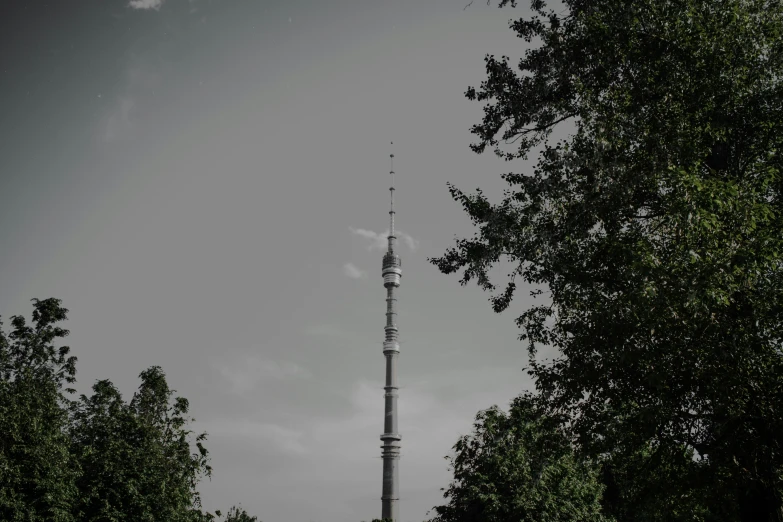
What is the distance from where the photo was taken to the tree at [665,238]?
11469 millimetres

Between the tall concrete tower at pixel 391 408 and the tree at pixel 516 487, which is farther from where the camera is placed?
the tall concrete tower at pixel 391 408

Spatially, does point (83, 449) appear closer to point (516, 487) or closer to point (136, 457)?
point (136, 457)

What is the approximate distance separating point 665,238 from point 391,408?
90150 mm

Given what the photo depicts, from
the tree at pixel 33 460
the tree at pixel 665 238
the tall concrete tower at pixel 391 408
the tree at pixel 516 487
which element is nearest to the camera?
the tree at pixel 665 238

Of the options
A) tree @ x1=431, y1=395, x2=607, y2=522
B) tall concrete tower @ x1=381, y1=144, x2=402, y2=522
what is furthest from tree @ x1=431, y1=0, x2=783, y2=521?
tall concrete tower @ x1=381, y1=144, x2=402, y2=522

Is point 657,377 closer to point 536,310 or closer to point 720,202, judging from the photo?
point 720,202

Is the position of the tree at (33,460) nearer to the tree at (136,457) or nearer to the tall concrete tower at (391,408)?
the tree at (136,457)

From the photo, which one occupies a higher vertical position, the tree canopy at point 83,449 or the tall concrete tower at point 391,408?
the tall concrete tower at point 391,408

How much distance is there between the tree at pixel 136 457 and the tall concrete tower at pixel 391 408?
6198 centimetres

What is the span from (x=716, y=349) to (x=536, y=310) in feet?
17.3

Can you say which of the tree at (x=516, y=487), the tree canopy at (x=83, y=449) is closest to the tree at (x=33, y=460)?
the tree canopy at (x=83, y=449)

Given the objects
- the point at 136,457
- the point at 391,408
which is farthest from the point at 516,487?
the point at 391,408

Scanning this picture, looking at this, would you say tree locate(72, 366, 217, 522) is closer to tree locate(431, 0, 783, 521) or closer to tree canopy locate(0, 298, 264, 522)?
tree canopy locate(0, 298, 264, 522)

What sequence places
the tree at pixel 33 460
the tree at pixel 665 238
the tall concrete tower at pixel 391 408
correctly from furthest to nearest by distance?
1. the tall concrete tower at pixel 391 408
2. the tree at pixel 33 460
3. the tree at pixel 665 238
